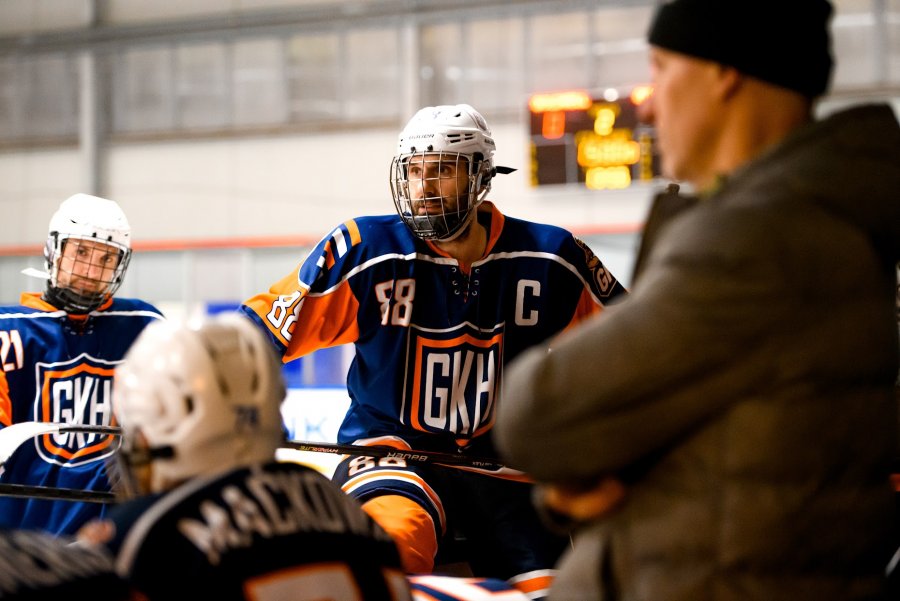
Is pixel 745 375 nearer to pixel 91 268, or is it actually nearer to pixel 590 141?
pixel 91 268

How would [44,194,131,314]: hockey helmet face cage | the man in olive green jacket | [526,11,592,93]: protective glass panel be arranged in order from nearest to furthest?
1. the man in olive green jacket
2. [44,194,131,314]: hockey helmet face cage
3. [526,11,592,93]: protective glass panel

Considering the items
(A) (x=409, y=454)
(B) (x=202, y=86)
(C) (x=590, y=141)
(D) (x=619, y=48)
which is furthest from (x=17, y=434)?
(B) (x=202, y=86)

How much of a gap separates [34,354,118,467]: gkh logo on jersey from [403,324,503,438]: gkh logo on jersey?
45.2 inches

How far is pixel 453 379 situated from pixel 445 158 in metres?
0.63

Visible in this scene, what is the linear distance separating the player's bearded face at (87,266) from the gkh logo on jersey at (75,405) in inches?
9.5

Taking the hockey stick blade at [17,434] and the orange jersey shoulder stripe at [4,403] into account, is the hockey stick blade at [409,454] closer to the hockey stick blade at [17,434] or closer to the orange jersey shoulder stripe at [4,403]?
the hockey stick blade at [17,434]

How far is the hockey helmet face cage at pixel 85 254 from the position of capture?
3.79 m

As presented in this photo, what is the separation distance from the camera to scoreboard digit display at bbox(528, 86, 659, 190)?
33.7 ft

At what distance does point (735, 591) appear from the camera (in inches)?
50.9

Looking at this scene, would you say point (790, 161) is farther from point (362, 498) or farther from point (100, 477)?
point (100, 477)

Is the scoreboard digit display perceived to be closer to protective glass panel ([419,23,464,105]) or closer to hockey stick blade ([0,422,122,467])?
protective glass panel ([419,23,464,105])

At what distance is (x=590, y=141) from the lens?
10.5m

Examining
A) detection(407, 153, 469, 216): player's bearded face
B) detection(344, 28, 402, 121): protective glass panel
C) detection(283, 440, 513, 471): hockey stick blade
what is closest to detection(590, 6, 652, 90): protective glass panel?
detection(344, 28, 402, 121): protective glass panel

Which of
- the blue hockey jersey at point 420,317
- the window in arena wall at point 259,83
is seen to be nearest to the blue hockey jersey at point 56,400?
the blue hockey jersey at point 420,317
